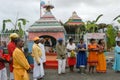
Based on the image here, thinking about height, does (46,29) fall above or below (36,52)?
above

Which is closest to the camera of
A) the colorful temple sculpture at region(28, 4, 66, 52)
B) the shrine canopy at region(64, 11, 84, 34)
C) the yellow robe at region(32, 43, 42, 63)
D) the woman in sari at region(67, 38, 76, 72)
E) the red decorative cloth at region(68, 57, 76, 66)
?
the yellow robe at region(32, 43, 42, 63)

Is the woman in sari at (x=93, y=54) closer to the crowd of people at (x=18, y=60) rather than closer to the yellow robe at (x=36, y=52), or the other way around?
the crowd of people at (x=18, y=60)

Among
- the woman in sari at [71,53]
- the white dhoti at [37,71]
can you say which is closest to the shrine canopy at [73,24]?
the woman in sari at [71,53]

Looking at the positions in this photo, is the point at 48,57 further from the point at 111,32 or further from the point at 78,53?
the point at 111,32

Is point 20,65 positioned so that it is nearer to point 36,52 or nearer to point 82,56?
point 36,52

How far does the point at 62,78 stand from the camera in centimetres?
1478

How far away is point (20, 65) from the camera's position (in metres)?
8.84

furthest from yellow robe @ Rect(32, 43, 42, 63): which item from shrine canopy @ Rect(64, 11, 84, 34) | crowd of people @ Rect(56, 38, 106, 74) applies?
shrine canopy @ Rect(64, 11, 84, 34)

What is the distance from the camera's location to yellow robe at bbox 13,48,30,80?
8.73 m

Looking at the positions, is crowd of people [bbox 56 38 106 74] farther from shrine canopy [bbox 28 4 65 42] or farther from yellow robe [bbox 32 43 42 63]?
shrine canopy [bbox 28 4 65 42]

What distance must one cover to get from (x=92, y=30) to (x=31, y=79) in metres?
15.5

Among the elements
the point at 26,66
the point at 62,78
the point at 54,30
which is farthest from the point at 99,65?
the point at 26,66

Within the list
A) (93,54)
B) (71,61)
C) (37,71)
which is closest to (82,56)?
(93,54)

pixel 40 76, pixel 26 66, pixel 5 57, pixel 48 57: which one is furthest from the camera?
pixel 48 57
